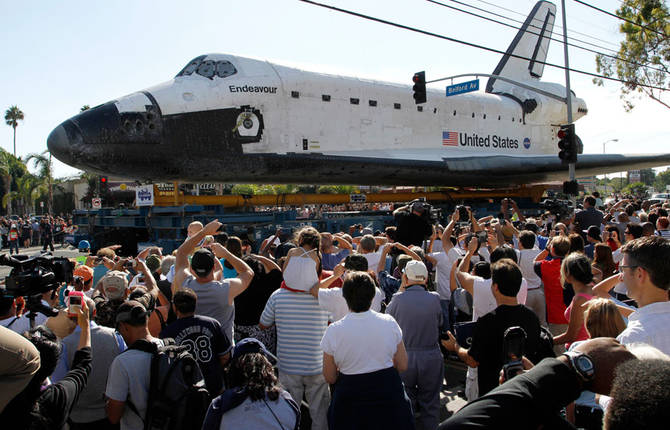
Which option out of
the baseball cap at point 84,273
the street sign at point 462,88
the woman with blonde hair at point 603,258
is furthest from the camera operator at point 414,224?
the street sign at point 462,88

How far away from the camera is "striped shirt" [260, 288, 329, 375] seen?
304 centimetres

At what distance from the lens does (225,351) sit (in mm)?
2744

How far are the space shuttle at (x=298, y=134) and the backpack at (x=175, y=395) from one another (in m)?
6.59

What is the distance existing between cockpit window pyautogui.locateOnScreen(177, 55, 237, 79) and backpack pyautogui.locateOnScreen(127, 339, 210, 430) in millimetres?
7739

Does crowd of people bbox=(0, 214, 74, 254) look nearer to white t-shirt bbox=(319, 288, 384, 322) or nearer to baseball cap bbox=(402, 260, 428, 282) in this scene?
white t-shirt bbox=(319, 288, 384, 322)

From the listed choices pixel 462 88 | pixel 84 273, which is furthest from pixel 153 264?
pixel 462 88

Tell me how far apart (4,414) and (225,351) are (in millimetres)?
1185

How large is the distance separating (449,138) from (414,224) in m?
7.50

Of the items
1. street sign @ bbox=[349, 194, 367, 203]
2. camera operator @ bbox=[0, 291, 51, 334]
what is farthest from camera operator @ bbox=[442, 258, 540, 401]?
street sign @ bbox=[349, 194, 367, 203]

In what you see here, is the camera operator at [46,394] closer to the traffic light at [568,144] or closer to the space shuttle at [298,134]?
the space shuttle at [298,134]

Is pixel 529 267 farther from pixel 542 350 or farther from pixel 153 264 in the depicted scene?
pixel 153 264

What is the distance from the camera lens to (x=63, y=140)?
24.9 ft

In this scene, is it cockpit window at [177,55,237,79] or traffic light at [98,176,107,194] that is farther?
traffic light at [98,176,107,194]

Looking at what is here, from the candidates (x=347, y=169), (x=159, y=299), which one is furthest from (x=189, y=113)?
(x=159, y=299)
